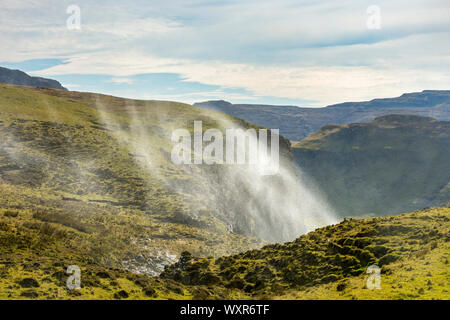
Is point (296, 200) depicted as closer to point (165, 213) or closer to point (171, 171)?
point (171, 171)

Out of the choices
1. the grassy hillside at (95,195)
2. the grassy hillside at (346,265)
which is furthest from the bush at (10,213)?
the grassy hillside at (346,265)

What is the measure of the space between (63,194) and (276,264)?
5215 centimetres

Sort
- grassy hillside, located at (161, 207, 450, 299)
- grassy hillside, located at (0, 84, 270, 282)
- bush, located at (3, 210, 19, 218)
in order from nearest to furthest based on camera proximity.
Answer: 1. grassy hillside, located at (161, 207, 450, 299)
2. bush, located at (3, 210, 19, 218)
3. grassy hillside, located at (0, 84, 270, 282)

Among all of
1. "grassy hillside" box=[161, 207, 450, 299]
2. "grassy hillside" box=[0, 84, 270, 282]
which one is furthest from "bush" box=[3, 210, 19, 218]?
"grassy hillside" box=[161, 207, 450, 299]

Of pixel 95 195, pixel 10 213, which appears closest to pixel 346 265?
pixel 10 213

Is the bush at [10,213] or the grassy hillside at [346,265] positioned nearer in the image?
the grassy hillside at [346,265]

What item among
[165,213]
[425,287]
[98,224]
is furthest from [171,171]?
[425,287]

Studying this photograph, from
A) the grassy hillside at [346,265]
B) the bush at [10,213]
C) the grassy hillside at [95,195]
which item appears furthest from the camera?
the grassy hillside at [95,195]

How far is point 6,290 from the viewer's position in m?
25.4

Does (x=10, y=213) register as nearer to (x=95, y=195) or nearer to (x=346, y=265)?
(x=95, y=195)

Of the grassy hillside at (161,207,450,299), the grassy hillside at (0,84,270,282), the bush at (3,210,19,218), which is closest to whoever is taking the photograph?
the grassy hillside at (161,207,450,299)

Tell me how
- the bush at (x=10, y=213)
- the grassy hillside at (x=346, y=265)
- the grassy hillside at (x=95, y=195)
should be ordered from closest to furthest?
the grassy hillside at (x=346, y=265), the bush at (x=10, y=213), the grassy hillside at (x=95, y=195)

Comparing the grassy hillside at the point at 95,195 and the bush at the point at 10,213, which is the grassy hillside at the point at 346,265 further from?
the bush at the point at 10,213

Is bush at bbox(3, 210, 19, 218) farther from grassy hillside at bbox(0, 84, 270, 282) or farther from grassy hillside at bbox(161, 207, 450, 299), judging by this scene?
grassy hillside at bbox(161, 207, 450, 299)
